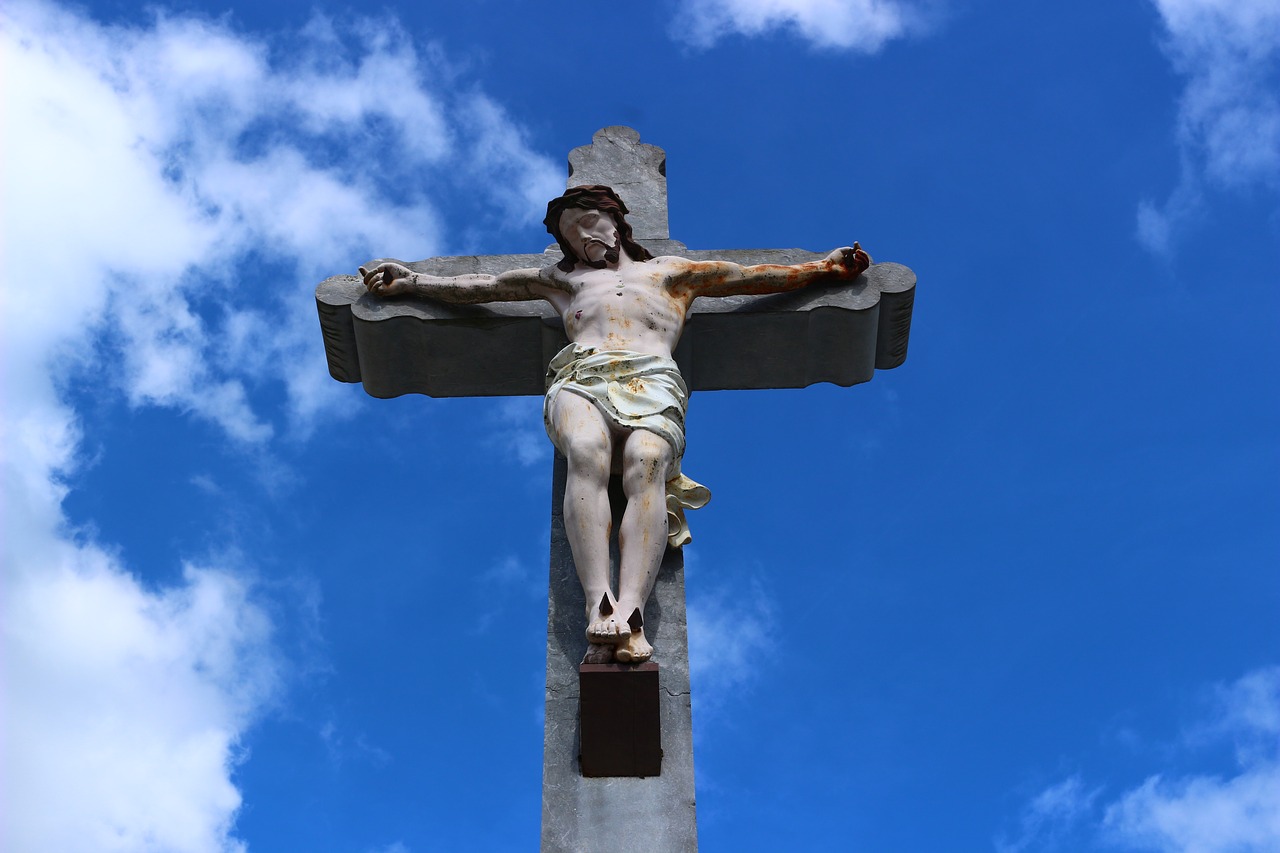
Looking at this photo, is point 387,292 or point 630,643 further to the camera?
point 387,292

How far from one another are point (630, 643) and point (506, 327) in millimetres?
2481

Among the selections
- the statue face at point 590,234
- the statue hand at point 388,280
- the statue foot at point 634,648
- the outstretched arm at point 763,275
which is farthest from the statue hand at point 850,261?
the statue foot at point 634,648

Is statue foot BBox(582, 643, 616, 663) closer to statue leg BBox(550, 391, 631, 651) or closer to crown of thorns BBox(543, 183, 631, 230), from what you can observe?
statue leg BBox(550, 391, 631, 651)

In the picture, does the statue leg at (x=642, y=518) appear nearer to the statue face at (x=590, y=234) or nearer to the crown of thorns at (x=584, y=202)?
the statue face at (x=590, y=234)

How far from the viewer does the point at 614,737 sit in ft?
17.7

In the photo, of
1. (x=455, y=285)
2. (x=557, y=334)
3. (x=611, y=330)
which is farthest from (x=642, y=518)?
(x=455, y=285)

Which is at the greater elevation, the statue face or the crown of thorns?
the crown of thorns

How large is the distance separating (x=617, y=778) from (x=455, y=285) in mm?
2778

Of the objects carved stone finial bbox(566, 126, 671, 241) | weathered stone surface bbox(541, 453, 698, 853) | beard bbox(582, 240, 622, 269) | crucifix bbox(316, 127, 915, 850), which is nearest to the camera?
weathered stone surface bbox(541, 453, 698, 853)

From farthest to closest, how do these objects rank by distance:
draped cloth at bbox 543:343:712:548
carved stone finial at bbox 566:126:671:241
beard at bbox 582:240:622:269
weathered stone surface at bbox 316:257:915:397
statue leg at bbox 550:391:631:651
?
carved stone finial at bbox 566:126:671:241 → weathered stone surface at bbox 316:257:915:397 → beard at bbox 582:240:622:269 → draped cloth at bbox 543:343:712:548 → statue leg at bbox 550:391:631:651

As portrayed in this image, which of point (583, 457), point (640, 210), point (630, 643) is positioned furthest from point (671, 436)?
point (640, 210)

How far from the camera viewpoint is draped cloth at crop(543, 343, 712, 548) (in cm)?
609

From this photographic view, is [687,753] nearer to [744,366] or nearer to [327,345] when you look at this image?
[744,366]

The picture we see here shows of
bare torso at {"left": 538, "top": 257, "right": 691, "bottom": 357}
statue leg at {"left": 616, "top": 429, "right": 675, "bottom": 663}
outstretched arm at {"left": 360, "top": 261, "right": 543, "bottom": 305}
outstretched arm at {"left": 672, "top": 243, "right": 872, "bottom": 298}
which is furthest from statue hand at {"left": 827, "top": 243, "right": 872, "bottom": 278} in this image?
statue leg at {"left": 616, "top": 429, "right": 675, "bottom": 663}
